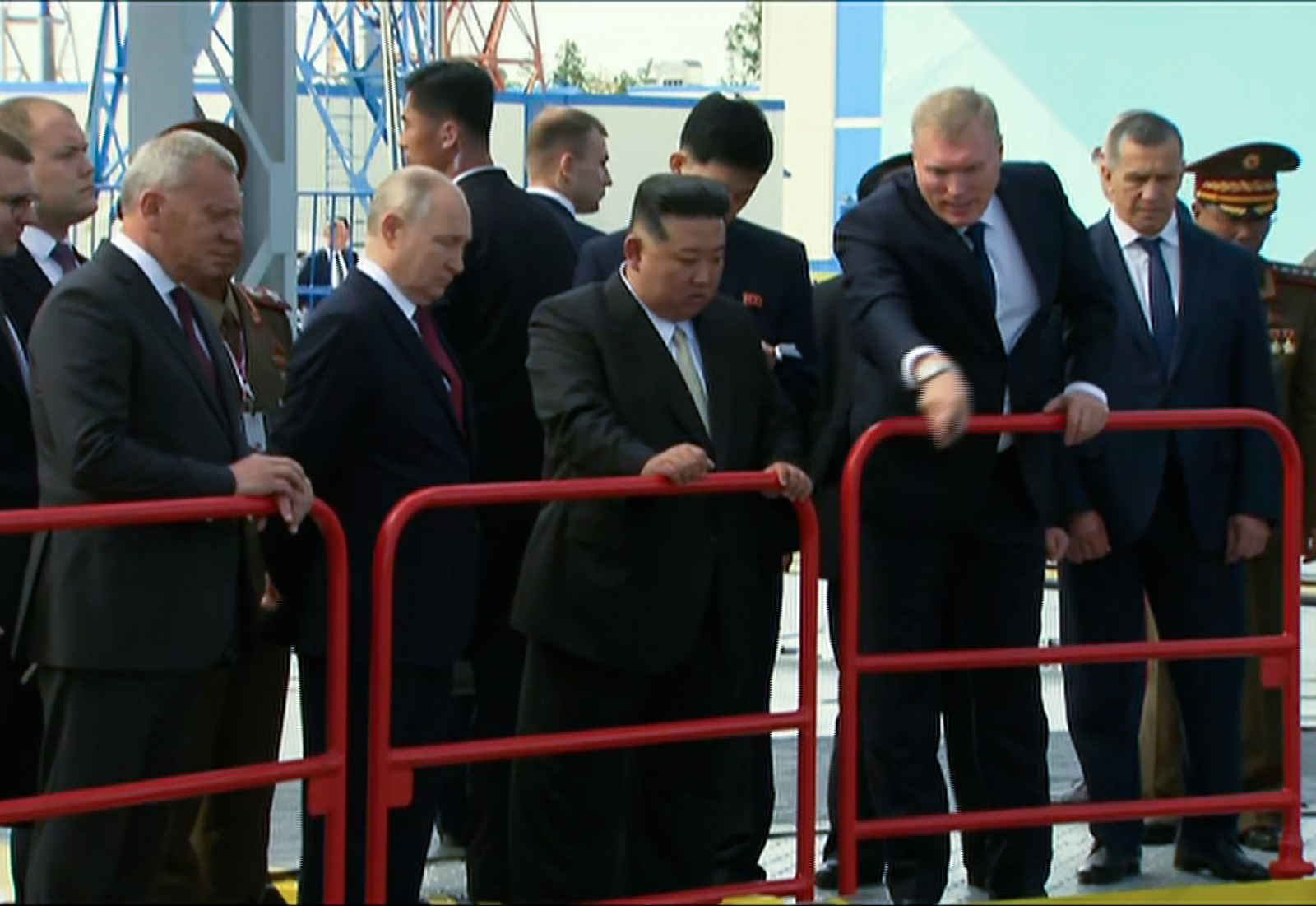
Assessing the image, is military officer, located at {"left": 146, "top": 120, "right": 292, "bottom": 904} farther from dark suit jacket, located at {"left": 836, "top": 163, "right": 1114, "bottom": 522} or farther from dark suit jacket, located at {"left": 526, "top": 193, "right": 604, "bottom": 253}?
dark suit jacket, located at {"left": 836, "top": 163, "right": 1114, "bottom": 522}

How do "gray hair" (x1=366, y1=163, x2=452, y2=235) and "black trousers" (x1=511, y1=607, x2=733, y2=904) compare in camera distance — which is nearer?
"gray hair" (x1=366, y1=163, x2=452, y2=235)

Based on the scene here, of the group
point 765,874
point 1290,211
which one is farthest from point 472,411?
point 1290,211

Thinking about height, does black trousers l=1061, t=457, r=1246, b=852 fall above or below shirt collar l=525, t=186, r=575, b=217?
below

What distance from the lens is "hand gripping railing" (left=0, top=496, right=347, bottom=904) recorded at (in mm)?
3977

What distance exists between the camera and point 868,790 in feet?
18.3

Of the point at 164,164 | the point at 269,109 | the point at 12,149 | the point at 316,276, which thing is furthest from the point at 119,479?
the point at 316,276

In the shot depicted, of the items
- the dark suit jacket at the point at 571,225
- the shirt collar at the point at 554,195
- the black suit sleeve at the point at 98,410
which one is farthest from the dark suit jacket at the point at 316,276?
the black suit sleeve at the point at 98,410

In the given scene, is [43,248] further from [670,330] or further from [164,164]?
[670,330]

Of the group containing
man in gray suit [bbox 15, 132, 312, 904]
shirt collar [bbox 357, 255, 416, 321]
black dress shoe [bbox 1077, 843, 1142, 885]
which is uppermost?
shirt collar [bbox 357, 255, 416, 321]

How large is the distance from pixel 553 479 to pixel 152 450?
938 mm

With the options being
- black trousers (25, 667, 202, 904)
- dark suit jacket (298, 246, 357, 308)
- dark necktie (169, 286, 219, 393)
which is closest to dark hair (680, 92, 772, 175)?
dark necktie (169, 286, 219, 393)

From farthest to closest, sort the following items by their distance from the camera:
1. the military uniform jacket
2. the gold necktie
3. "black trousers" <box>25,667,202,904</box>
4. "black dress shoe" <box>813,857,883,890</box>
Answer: the military uniform jacket
"black dress shoe" <box>813,857,883,890</box>
the gold necktie
"black trousers" <box>25,667,202,904</box>

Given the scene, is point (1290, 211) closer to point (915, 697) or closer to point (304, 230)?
point (915, 697)

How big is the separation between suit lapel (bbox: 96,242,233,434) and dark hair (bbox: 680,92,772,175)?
1.64 m
